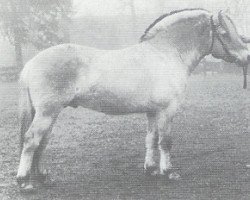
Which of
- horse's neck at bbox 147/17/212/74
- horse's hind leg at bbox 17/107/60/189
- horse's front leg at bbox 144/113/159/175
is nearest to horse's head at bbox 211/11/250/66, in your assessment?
horse's neck at bbox 147/17/212/74

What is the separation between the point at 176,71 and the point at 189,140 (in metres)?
2.90

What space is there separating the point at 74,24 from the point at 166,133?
1344 inches

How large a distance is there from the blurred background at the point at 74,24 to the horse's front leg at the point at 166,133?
1553 centimetres

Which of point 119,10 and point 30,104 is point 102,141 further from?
point 119,10

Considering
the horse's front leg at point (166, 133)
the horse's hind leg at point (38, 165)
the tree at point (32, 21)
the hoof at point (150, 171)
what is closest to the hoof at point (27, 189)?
the horse's hind leg at point (38, 165)

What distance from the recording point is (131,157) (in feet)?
23.9

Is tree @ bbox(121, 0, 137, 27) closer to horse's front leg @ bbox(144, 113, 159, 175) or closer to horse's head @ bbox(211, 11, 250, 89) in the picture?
horse's head @ bbox(211, 11, 250, 89)

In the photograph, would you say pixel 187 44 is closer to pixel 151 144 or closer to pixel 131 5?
pixel 151 144

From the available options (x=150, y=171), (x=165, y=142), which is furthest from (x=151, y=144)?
(x=150, y=171)

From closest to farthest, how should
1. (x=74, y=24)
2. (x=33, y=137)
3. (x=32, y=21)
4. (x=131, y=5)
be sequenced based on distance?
(x=33, y=137)
(x=32, y=21)
(x=74, y=24)
(x=131, y=5)

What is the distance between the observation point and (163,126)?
5871mm

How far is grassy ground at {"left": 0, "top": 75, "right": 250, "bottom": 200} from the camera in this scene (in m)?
5.45

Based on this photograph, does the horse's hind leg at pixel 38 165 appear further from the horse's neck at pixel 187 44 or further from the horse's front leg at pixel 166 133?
the horse's neck at pixel 187 44

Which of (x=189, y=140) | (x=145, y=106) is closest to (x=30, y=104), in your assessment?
(x=145, y=106)
